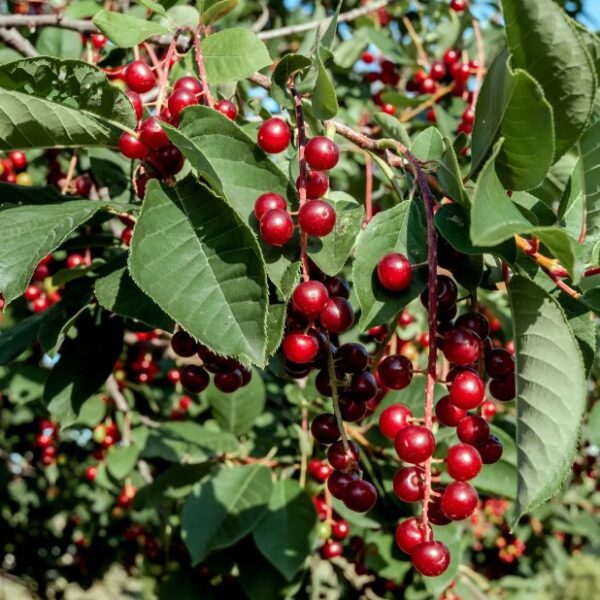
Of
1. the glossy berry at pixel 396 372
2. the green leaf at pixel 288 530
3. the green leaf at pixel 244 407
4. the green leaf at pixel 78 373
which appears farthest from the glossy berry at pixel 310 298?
the green leaf at pixel 244 407

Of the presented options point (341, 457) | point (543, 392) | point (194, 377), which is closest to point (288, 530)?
point (194, 377)

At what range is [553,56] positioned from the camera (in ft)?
2.66

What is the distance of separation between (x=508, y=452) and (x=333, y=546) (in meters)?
0.59

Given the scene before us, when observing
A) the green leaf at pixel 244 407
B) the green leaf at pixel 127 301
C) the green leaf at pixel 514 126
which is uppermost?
the green leaf at pixel 514 126

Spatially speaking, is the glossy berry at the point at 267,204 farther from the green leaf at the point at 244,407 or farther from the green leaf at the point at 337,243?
the green leaf at the point at 244,407

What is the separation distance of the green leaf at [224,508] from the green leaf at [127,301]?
95 centimetres

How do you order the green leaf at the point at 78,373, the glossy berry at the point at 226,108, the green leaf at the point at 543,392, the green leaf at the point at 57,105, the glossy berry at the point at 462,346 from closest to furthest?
the green leaf at the point at 543,392 → the glossy berry at the point at 462,346 → the green leaf at the point at 57,105 → the glossy berry at the point at 226,108 → the green leaf at the point at 78,373

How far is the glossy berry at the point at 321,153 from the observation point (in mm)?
915

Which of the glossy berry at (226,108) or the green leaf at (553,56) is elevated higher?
the green leaf at (553,56)

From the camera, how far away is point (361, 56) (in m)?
3.23

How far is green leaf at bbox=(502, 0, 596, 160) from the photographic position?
79cm

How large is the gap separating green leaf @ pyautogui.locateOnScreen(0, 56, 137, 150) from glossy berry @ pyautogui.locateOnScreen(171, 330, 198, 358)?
316 mm

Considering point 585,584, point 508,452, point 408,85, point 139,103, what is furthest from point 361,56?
point 585,584

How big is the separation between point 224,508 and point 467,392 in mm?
1207
